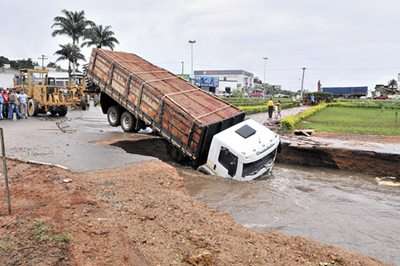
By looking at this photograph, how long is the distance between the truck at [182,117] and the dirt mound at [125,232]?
3.94 meters

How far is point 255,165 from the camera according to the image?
40.7 feet

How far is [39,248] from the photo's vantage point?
4.72 metres

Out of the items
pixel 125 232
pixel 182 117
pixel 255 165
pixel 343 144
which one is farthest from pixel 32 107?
pixel 125 232

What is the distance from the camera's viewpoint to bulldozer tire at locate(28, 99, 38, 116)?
2529 cm

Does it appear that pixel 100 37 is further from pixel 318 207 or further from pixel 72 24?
pixel 318 207

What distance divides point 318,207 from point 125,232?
6.13m

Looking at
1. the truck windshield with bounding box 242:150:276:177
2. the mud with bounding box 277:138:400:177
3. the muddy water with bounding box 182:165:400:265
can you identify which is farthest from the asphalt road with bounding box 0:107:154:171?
the mud with bounding box 277:138:400:177

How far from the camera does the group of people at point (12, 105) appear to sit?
22719 mm

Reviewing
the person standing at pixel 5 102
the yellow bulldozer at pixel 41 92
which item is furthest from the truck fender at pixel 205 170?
the yellow bulldozer at pixel 41 92

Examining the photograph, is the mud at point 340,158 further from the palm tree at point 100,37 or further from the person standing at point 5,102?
the palm tree at point 100,37

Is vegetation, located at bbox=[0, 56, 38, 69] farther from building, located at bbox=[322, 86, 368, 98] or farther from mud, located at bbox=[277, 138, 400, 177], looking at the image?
mud, located at bbox=[277, 138, 400, 177]

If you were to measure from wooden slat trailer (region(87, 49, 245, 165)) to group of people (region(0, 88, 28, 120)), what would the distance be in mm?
7540

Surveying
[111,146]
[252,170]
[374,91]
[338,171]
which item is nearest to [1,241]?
[252,170]

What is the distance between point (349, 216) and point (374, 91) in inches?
3937
